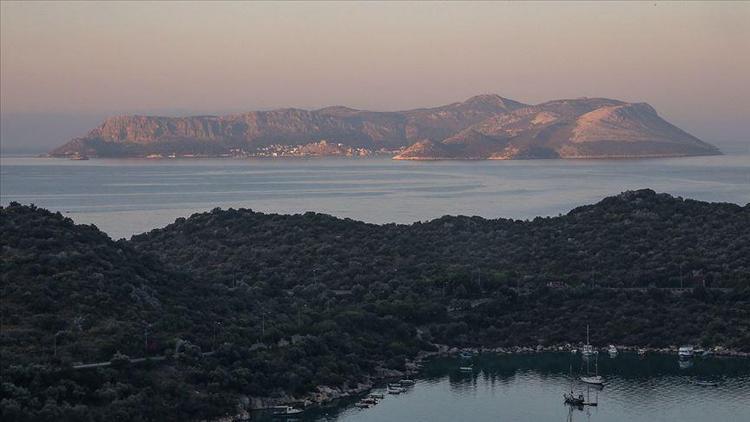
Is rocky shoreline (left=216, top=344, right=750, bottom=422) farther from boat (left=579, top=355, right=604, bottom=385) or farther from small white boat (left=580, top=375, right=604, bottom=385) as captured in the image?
small white boat (left=580, top=375, right=604, bottom=385)

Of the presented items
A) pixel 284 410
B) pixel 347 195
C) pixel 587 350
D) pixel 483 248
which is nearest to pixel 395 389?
pixel 284 410

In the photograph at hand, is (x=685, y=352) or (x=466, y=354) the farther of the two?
(x=466, y=354)

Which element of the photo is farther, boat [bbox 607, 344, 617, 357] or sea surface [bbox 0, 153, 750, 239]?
sea surface [bbox 0, 153, 750, 239]

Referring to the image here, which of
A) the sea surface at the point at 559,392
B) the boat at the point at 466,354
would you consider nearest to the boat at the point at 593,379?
the sea surface at the point at 559,392

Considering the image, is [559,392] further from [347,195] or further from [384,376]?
[347,195]

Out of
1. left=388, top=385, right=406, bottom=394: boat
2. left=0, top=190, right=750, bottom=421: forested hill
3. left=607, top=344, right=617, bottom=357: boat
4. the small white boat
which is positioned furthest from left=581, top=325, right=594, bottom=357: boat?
left=388, top=385, right=406, bottom=394: boat

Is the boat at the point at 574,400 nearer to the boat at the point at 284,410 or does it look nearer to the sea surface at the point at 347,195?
the boat at the point at 284,410

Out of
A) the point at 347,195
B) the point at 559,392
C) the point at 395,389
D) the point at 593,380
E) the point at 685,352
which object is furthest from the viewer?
the point at 347,195
